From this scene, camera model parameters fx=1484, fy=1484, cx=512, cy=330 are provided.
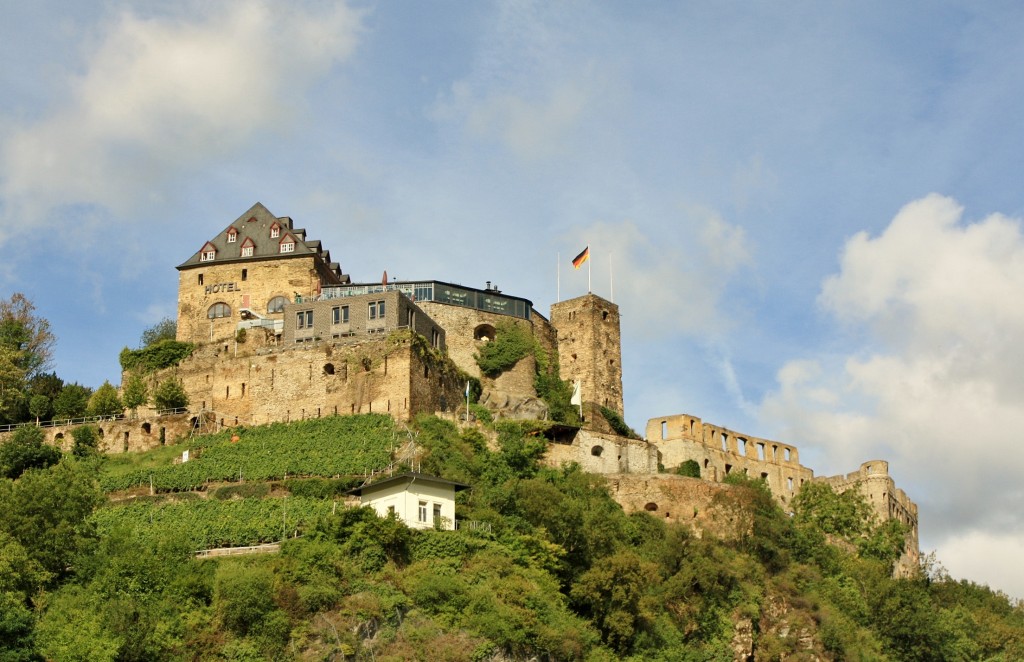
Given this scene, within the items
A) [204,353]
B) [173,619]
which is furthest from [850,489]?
[173,619]

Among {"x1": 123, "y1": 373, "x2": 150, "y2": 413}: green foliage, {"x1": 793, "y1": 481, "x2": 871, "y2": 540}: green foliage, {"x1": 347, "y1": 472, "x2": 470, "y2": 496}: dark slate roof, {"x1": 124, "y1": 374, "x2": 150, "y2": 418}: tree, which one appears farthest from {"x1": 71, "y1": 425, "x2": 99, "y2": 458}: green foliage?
{"x1": 793, "y1": 481, "x2": 871, "y2": 540}: green foliage

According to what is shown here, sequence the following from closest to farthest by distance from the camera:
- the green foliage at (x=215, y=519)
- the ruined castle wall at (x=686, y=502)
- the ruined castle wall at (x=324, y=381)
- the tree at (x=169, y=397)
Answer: the green foliage at (x=215, y=519) → the ruined castle wall at (x=686, y=502) → the ruined castle wall at (x=324, y=381) → the tree at (x=169, y=397)

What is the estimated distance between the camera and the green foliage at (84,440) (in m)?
70.9

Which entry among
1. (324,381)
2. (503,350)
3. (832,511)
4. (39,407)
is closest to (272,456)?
(324,381)

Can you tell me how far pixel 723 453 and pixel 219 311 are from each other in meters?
28.8

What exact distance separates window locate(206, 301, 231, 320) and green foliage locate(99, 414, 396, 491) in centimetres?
1351

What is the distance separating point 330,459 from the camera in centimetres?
6444

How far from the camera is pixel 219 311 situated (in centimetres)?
8250

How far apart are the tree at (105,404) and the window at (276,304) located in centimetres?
997

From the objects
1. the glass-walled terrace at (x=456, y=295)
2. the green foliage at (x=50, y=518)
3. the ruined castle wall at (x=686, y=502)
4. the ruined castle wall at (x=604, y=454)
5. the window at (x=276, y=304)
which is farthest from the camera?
the window at (x=276, y=304)

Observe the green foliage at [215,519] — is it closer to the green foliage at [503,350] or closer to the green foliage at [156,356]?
the green foliage at [156,356]

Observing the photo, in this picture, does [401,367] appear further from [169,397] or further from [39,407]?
[39,407]

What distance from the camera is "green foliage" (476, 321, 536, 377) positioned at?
7925cm

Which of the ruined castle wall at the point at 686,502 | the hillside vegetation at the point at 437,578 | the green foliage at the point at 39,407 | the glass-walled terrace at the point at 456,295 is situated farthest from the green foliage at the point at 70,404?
the ruined castle wall at the point at 686,502
